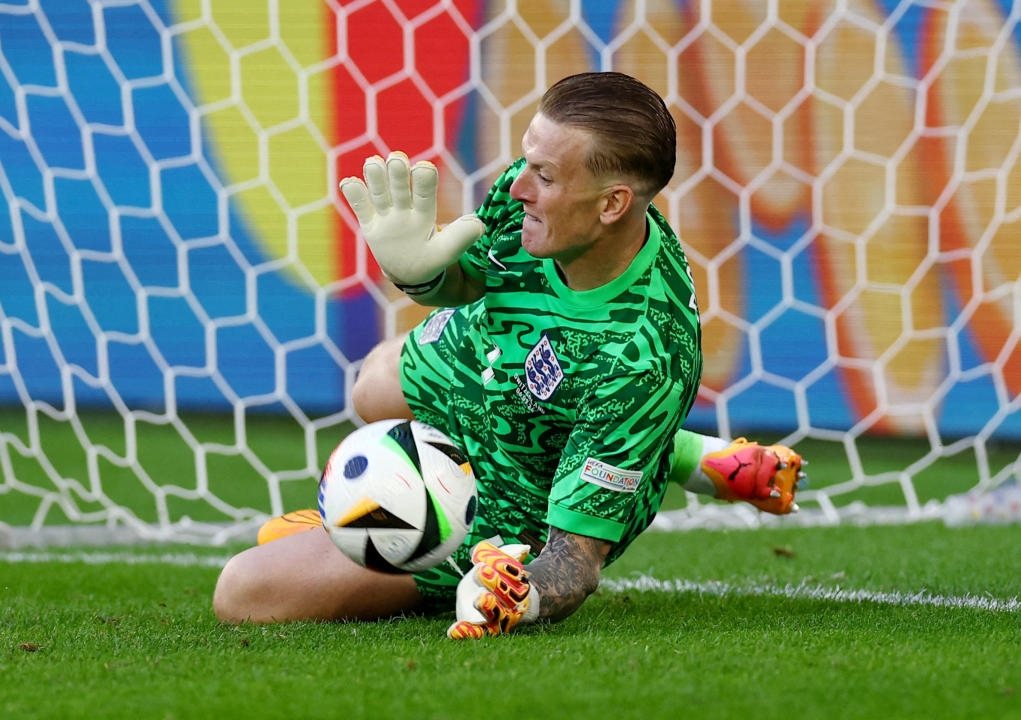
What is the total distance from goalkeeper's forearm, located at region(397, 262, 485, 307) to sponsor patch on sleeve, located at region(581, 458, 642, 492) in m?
0.56

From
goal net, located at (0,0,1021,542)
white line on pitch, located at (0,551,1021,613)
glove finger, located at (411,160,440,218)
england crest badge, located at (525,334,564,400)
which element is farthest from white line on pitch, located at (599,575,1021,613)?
goal net, located at (0,0,1021,542)

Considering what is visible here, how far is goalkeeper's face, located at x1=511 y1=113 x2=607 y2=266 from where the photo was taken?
9.27 ft

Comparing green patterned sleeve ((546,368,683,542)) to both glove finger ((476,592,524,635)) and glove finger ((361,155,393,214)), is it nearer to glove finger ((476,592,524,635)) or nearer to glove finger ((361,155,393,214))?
glove finger ((476,592,524,635))

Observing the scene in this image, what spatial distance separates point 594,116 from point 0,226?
470cm

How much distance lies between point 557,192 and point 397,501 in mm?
740

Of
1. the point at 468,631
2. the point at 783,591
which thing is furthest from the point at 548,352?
the point at 783,591

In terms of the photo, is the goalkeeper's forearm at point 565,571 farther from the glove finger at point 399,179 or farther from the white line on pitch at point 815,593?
the white line on pitch at point 815,593

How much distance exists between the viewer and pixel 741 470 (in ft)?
11.4

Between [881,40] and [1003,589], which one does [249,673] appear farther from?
[881,40]

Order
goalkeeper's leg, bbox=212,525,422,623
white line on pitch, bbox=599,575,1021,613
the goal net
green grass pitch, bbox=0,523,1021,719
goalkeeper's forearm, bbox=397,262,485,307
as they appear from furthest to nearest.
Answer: the goal net < white line on pitch, bbox=599,575,1021,613 < goalkeeper's leg, bbox=212,525,422,623 < goalkeeper's forearm, bbox=397,262,485,307 < green grass pitch, bbox=0,523,1021,719

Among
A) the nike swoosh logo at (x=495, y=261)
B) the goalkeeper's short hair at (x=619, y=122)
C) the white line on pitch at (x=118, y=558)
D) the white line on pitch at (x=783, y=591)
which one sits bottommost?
the white line on pitch at (x=118, y=558)

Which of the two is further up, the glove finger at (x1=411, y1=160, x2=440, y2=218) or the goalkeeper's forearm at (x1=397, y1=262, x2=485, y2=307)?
the glove finger at (x1=411, y1=160, x2=440, y2=218)

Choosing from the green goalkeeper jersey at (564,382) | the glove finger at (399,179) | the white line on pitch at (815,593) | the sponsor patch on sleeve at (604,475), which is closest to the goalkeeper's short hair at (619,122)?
the green goalkeeper jersey at (564,382)

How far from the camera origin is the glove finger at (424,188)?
2824 millimetres
